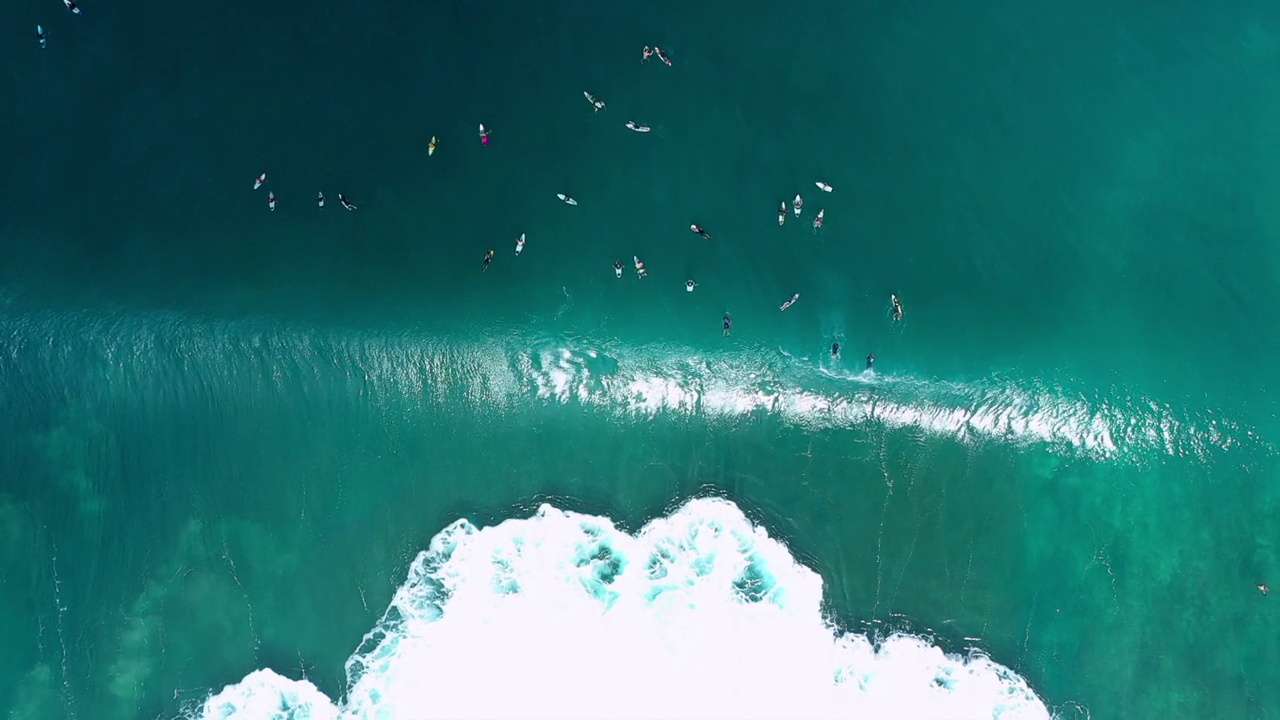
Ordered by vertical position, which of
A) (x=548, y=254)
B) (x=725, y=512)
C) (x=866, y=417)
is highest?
(x=548, y=254)

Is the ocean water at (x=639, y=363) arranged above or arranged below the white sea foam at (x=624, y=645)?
above

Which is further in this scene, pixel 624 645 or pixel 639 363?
pixel 639 363

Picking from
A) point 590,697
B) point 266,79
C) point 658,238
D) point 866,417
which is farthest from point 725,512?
point 266,79

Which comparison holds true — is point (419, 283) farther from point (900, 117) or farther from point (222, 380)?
point (900, 117)

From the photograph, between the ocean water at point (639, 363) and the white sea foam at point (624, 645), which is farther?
the ocean water at point (639, 363)

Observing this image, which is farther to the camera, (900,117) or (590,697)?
(900,117)
